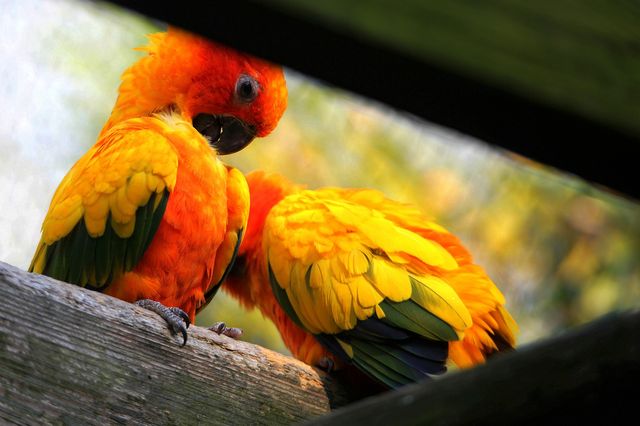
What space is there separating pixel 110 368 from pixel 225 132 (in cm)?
187

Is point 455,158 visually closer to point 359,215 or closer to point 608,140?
point 359,215

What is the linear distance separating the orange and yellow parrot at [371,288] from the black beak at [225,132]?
313 mm

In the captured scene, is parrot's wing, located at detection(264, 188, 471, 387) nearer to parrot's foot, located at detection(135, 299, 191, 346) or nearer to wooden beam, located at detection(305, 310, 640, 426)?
parrot's foot, located at detection(135, 299, 191, 346)

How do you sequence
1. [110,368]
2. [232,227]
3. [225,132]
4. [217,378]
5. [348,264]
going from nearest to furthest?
[110,368]
[217,378]
[348,264]
[232,227]
[225,132]

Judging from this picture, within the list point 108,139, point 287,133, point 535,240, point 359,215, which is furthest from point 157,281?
point 535,240

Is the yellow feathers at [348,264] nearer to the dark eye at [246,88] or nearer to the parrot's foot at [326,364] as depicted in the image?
the parrot's foot at [326,364]

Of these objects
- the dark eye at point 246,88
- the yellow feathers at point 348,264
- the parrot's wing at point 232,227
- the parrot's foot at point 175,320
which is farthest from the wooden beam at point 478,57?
the dark eye at point 246,88

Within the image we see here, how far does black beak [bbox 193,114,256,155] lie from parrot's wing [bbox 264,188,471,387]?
0.37 m

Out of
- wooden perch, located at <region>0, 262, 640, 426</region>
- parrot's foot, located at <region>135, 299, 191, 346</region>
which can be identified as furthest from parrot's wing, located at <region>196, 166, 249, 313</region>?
parrot's foot, located at <region>135, 299, 191, 346</region>

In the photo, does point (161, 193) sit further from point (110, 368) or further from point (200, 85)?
point (110, 368)

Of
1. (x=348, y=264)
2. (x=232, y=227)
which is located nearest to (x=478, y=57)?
(x=348, y=264)

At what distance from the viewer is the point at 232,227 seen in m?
3.22

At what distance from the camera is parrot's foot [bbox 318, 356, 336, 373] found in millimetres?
2883

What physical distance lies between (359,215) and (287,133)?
8.48ft
